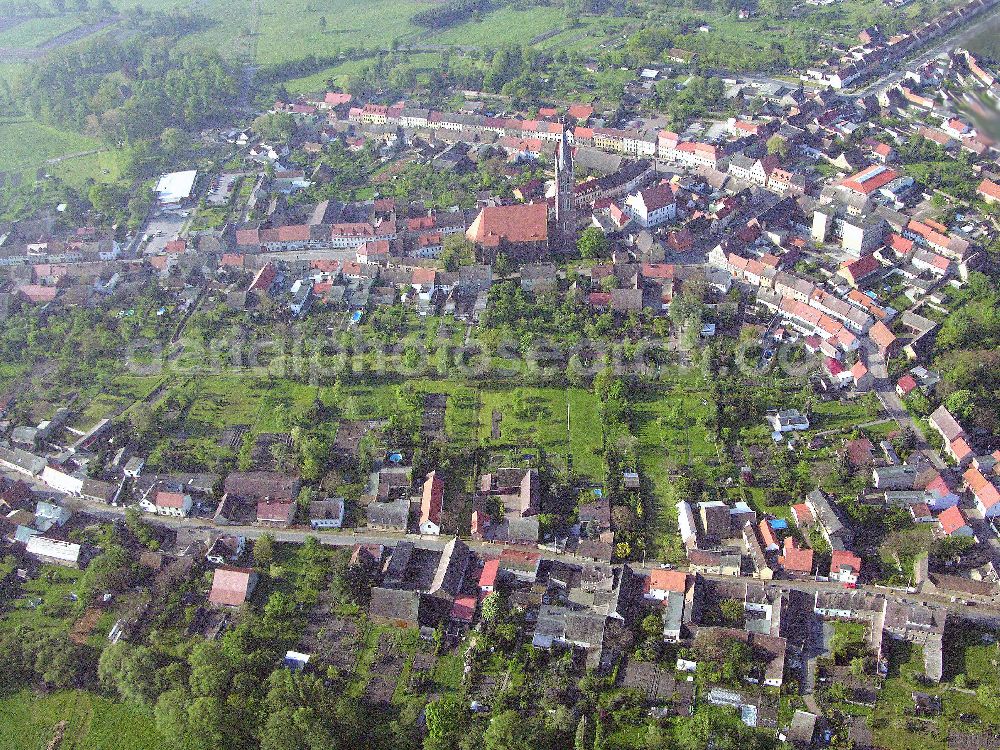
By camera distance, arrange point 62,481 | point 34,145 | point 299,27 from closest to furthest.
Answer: point 62,481 → point 34,145 → point 299,27

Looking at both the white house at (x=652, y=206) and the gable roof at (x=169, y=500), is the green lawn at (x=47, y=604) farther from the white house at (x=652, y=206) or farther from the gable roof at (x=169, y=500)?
the white house at (x=652, y=206)

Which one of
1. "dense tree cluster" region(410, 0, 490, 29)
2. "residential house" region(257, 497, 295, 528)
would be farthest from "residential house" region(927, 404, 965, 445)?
"dense tree cluster" region(410, 0, 490, 29)

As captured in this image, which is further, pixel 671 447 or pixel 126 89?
pixel 126 89

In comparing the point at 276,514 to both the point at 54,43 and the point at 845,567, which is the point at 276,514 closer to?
the point at 845,567

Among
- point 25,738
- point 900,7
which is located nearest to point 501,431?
point 25,738

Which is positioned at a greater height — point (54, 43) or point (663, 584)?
point (663, 584)

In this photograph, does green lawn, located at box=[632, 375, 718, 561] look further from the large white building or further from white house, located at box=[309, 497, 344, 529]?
the large white building

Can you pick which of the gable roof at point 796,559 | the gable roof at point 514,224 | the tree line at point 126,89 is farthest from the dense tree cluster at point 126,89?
the gable roof at point 796,559

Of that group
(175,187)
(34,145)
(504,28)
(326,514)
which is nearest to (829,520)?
(326,514)
